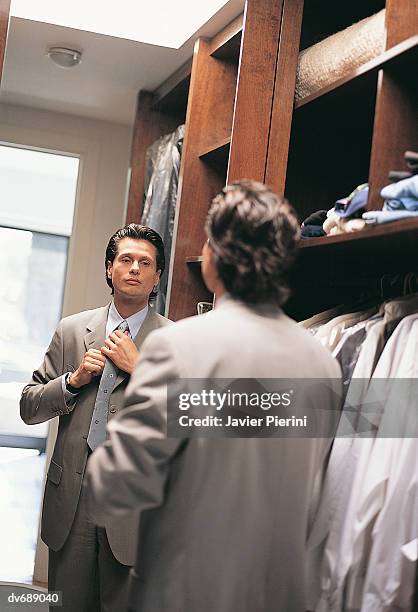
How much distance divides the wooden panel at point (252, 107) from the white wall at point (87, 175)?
3.05 ft

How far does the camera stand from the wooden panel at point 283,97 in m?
2.20

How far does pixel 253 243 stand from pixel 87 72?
73.9 inches

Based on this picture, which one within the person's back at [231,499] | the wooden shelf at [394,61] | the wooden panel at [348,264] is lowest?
the person's back at [231,499]

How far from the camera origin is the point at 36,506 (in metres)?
3.15

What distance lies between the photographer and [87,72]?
118 inches

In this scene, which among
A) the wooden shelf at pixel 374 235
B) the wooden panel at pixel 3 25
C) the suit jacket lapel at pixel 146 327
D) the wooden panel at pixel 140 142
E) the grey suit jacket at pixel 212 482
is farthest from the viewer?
the wooden panel at pixel 140 142

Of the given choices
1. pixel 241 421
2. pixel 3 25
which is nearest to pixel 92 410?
pixel 241 421

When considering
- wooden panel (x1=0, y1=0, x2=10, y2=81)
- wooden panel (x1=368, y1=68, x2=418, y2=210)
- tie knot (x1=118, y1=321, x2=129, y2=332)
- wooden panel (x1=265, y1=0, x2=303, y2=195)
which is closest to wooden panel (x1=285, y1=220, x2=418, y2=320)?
wooden panel (x1=368, y1=68, x2=418, y2=210)

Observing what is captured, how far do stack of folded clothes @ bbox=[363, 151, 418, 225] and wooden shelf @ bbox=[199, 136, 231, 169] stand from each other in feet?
2.94

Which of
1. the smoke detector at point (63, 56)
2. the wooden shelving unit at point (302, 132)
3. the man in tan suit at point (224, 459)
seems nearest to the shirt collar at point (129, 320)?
the wooden shelving unit at point (302, 132)

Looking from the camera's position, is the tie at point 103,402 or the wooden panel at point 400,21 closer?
the wooden panel at point 400,21

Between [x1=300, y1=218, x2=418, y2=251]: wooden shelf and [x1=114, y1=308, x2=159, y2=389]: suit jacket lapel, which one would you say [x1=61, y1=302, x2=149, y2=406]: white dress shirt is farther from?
[x1=300, y1=218, x2=418, y2=251]: wooden shelf

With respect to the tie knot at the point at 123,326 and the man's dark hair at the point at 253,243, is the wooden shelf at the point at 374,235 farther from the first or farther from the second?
the tie knot at the point at 123,326

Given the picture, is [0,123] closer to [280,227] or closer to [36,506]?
[36,506]
